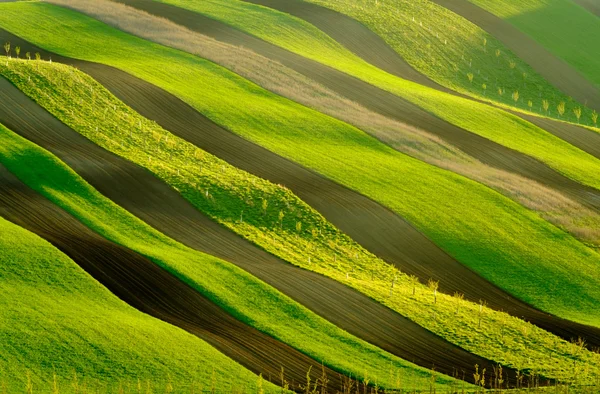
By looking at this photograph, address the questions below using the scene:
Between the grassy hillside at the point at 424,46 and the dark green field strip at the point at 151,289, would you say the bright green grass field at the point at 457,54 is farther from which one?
the dark green field strip at the point at 151,289

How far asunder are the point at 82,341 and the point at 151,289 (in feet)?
21.3

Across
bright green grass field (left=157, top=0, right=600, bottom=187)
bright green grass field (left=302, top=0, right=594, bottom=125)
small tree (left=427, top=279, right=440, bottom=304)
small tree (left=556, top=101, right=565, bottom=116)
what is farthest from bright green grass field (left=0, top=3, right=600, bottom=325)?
bright green grass field (left=302, top=0, right=594, bottom=125)

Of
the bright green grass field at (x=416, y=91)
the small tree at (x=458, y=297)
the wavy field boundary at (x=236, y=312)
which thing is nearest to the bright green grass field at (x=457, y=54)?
the bright green grass field at (x=416, y=91)

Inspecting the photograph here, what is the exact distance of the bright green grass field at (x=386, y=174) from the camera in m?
56.6

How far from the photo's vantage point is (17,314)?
1667 inches

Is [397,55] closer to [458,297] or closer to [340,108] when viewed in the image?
[340,108]

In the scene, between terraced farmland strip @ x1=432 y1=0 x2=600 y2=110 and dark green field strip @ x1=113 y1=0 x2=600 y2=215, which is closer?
dark green field strip @ x1=113 y1=0 x2=600 y2=215

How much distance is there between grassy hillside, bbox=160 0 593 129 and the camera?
95.2 meters

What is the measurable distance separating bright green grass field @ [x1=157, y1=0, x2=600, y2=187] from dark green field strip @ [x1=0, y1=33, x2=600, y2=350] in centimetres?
2107

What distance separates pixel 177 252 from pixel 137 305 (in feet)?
21.7

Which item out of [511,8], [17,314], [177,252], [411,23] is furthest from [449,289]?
[511,8]

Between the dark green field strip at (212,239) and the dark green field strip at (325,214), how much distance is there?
0.21 feet

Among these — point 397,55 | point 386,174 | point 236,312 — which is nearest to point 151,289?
point 236,312

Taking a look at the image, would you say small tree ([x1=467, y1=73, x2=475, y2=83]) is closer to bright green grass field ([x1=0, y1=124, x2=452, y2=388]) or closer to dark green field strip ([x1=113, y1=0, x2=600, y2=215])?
dark green field strip ([x1=113, y1=0, x2=600, y2=215])
